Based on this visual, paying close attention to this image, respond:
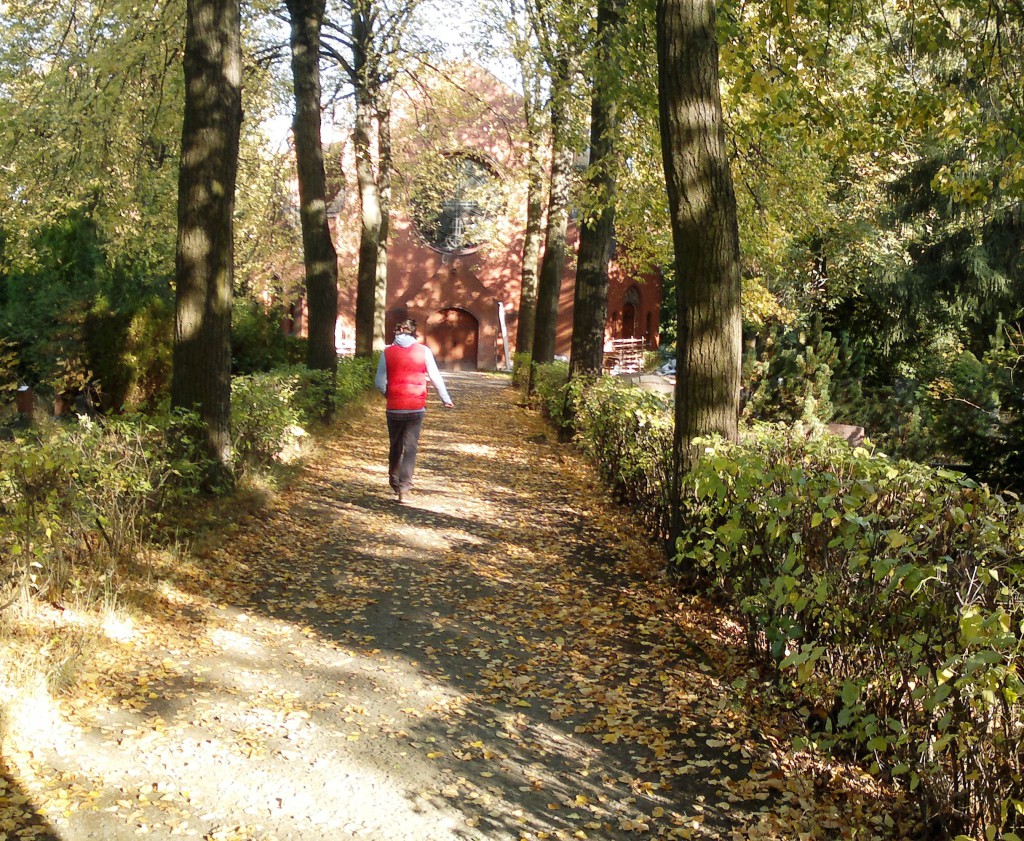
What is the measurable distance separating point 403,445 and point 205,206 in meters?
3.31

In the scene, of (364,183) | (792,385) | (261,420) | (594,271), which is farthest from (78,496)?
(364,183)

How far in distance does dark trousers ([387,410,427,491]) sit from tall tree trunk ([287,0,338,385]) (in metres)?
4.96

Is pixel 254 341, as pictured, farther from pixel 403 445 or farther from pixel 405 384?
pixel 405 384

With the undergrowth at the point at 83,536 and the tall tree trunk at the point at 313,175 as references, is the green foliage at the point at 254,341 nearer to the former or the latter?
the tall tree trunk at the point at 313,175

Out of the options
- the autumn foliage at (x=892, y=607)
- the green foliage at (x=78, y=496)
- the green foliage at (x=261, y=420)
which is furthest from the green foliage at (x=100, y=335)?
the autumn foliage at (x=892, y=607)

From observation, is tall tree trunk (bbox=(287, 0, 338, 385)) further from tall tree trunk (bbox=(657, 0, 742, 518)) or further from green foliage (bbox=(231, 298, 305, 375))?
tall tree trunk (bbox=(657, 0, 742, 518))

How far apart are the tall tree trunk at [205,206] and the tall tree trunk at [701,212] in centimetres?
389

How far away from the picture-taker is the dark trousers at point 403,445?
10492 millimetres

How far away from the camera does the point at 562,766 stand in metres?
4.61

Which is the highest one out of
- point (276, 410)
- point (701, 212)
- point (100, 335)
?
point (701, 212)

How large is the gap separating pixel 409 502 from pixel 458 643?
15.2 ft

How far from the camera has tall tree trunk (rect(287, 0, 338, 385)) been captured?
1452cm

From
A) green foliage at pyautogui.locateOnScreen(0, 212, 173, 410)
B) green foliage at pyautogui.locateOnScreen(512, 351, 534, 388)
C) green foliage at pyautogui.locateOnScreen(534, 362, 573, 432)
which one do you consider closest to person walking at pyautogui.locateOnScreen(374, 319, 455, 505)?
green foliage at pyautogui.locateOnScreen(534, 362, 573, 432)

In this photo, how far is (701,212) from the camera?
6918mm
